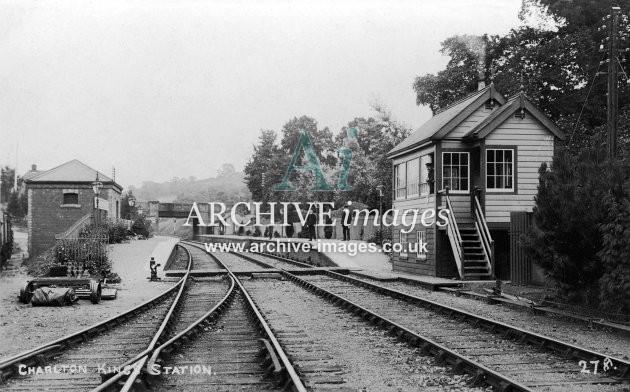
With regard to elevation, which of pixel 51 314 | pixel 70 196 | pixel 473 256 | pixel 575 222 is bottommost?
pixel 51 314

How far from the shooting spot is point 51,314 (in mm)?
12938

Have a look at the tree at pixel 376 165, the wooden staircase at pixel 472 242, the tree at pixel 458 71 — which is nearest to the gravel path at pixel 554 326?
the wooden staircase at pixel 472 242

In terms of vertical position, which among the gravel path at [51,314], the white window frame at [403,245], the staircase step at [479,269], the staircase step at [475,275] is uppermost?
the white window frame at [403,245]

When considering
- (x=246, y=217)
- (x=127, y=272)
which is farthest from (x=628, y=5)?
(x=246, y=217)

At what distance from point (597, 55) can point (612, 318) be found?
2637cm

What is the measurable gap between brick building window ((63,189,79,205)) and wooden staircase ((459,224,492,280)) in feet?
87.8

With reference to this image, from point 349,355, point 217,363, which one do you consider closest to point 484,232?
point 349,355

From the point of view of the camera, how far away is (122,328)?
10992mm

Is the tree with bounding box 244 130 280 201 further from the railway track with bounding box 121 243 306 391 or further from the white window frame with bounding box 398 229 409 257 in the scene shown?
the railway track with bounding box 121 243 306 391

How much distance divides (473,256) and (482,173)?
2633mm

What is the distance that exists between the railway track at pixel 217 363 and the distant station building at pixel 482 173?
1179 cm

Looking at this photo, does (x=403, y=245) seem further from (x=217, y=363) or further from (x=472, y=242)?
(x=217, y=363)

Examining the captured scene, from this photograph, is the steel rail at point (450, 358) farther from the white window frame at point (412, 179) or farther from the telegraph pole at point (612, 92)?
the white window frame at point (412, 179)

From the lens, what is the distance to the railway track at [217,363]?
22.1ft
